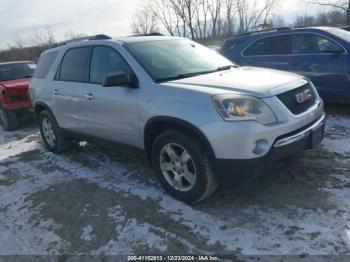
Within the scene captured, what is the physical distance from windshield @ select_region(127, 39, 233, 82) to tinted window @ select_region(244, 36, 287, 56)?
2993 millimetres

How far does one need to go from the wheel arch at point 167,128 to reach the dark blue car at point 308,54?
407cm

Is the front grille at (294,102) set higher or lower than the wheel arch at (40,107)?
higher

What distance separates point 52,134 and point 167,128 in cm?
302

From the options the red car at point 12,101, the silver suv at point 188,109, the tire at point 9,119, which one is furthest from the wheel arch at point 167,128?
the tire at point 9,119

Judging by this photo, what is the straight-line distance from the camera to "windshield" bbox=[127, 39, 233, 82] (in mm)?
3902

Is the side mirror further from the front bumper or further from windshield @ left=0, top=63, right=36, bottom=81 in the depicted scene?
windshield @ left=0, top=63, right=36, bottom=81

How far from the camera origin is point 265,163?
3.16 meters

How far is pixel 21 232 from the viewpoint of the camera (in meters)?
3.58

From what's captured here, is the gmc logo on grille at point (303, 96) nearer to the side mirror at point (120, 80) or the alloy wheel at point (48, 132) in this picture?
the side mirror at point (120, 80)

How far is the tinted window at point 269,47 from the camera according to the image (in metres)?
7.15

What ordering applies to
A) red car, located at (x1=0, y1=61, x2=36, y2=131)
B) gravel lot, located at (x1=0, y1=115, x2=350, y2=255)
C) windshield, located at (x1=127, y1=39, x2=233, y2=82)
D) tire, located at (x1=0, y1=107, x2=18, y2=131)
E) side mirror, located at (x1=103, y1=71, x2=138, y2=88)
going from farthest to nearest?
tire, located at (x1=0, y1=107, x2=18, y2=131)
red car, located at (x1=0, y1=61, x2=36, y2=131)
windshield, located at (x1=127, y1=39, x2=233, y2=82)
side mirror, located at (x1=103, y1=71, x2=138, y2=88)
gravel lot, located at (x1=0, y1=115, x2=350, y2=255)

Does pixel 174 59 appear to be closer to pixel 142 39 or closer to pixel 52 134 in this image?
pixel 142 39

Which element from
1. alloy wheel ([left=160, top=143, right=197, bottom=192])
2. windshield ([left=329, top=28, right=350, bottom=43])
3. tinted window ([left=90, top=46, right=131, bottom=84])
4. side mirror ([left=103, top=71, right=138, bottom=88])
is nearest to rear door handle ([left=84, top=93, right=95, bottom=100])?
tinted window ([left=90, top=46, right=131, bottom=84])

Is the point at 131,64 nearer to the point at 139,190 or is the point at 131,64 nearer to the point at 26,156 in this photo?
the point at 139,190
